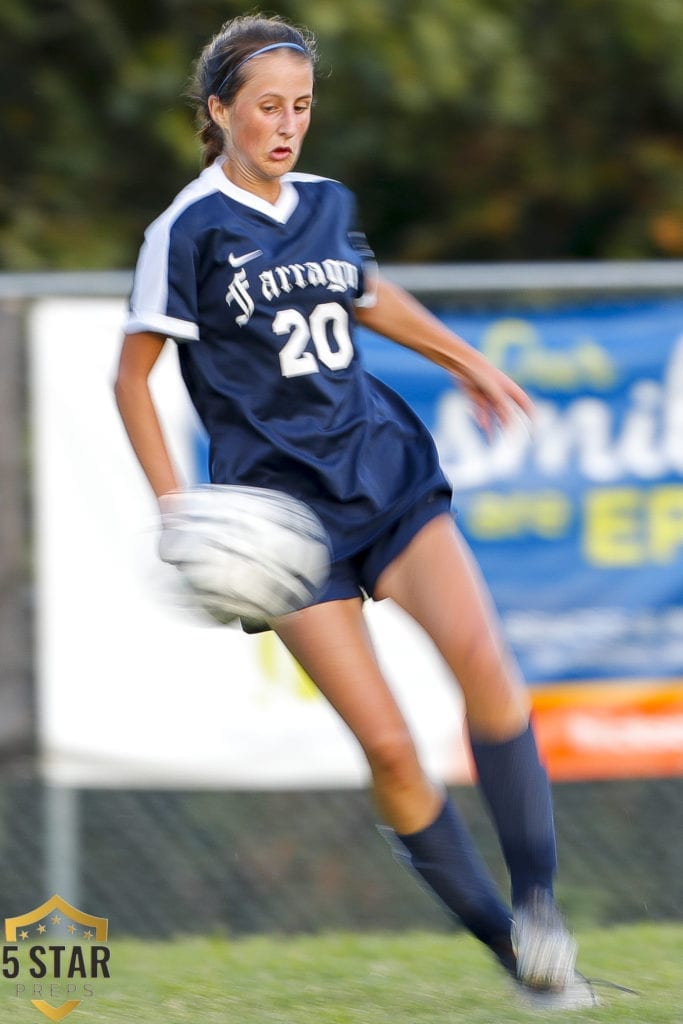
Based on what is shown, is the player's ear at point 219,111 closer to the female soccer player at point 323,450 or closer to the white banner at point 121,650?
the female soccer player at point 323,450

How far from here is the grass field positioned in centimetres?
342

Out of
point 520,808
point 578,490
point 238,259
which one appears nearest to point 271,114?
point 238,259

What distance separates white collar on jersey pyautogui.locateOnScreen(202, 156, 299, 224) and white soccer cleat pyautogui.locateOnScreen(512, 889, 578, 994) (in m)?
1.46

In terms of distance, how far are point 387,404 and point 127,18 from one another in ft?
15.2

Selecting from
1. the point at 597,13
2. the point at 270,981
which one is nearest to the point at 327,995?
the point at 270,981

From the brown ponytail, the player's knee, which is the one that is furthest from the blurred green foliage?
the player's knee

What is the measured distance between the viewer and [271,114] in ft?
10.7

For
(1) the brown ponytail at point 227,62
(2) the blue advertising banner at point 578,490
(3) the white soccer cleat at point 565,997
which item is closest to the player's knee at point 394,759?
(3) the white soccer cleat at point 565,997

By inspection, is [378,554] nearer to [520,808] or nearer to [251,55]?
[520,808]

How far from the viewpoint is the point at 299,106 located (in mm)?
3301

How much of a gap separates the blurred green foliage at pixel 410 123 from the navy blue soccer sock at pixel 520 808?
419 cm

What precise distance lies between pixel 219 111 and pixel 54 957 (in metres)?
2.17

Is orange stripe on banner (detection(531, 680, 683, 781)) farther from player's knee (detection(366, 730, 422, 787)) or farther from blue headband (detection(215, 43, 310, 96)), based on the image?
blue headband (detection(215, 43, 310, 96))

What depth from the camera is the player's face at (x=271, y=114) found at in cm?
325
